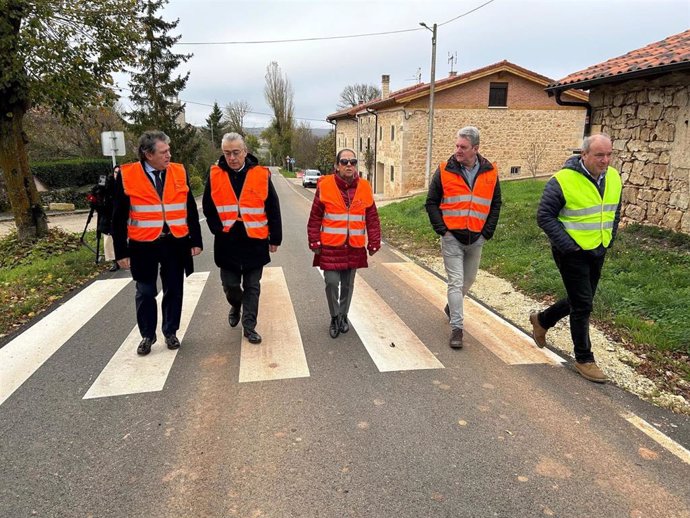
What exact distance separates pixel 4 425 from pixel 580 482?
376cm

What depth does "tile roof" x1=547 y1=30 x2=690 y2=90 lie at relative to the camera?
738 cm

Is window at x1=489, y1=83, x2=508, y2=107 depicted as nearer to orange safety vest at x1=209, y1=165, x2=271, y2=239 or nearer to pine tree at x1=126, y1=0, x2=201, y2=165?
pine tree at x1=126, y1=0, x2=201, y2=165

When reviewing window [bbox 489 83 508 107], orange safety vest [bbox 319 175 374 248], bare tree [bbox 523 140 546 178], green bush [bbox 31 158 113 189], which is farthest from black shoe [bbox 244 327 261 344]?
bare tree [bbox 523 140 546 178]

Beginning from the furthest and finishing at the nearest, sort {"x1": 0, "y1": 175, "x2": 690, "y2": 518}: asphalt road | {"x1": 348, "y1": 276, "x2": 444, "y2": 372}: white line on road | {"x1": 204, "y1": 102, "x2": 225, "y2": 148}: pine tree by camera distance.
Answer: {"x1": 204, "y1": 102, "x2": 225, "y2": 148}: pine tree
{"x1": 348, "y1": 276, "x2": 444, "y2": 372}: white line on road
{"x1": 0, "y1": 175, "x2": 690, "y2": 518}: asphalt road

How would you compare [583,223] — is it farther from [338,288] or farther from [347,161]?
[338,288]

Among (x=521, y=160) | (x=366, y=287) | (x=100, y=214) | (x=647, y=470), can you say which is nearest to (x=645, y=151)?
(x=366, y=287)

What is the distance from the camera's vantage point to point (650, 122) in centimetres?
846

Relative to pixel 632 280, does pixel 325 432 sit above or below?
below

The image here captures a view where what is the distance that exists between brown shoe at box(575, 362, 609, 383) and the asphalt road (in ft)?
0.25

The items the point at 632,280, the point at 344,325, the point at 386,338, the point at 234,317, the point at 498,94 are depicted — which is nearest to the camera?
the point at 386,338

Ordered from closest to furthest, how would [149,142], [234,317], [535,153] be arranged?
[149,142] → [234,317] → [535,153]

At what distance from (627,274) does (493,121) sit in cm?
2123

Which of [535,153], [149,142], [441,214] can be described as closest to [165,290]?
[149,142]

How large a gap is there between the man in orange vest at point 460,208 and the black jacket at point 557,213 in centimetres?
73
